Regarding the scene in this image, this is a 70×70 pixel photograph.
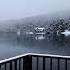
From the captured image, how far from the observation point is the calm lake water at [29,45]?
99.1 inches

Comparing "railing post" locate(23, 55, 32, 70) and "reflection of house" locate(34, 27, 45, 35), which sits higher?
"reflection of house" locate(34, 27, 45, 35)

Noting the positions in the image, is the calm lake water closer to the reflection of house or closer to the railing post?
the reflection of house

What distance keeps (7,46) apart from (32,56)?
1.26m

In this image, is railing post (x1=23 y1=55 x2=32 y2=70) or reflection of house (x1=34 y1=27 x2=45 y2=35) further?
reflection of house (x1=34 y1=27 x2=45 y2=35)

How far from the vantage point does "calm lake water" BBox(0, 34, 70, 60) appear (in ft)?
8.26

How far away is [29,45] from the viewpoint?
2672 mm

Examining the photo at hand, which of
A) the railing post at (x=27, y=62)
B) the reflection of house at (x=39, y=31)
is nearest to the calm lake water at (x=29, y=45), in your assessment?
the reflection of house at (x=39, y=31)

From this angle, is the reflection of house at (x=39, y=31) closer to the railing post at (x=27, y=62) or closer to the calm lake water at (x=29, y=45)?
the calm lake water at (x=29, y=45)

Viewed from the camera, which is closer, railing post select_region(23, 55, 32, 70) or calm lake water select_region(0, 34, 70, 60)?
railing post select_region(23, 55, 32, 70)

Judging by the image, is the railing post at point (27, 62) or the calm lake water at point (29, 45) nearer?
the railing post at point (27, 62)

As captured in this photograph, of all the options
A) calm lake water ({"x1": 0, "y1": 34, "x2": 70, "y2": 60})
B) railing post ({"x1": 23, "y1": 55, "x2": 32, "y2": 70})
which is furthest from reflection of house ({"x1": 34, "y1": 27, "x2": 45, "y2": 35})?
railing post ({"x1": 23, "y1": 55, "x2": 32, "y2": 70})

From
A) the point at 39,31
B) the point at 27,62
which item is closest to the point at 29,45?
the point at 39,31

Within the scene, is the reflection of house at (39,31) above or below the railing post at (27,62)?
above

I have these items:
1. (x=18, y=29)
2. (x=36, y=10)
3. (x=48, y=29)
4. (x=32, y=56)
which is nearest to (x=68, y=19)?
(x=48, y=29)
